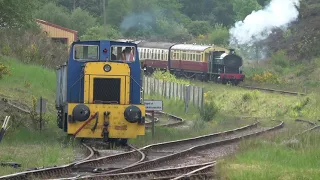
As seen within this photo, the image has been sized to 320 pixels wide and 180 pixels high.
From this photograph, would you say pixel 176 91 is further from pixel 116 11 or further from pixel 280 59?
pixel 116 11

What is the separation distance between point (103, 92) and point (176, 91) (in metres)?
20.7

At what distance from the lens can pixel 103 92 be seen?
20.4 m

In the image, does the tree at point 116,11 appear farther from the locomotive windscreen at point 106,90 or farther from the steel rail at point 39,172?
the steel rail at point 39,172

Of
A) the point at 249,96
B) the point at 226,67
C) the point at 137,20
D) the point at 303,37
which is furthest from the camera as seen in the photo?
the point at 137,20

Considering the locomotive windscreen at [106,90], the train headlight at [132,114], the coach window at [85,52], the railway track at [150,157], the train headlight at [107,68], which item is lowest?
the railway track at [150,157]

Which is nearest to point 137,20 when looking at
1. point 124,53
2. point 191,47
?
point 191,47

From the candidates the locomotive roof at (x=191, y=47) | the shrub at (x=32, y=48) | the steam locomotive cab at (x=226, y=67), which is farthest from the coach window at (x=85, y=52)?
the locomotive roof at (x=191, y=47)

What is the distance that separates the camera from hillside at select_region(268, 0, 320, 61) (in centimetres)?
5646

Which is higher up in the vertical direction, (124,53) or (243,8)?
(243,8)

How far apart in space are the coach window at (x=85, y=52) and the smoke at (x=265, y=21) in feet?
120

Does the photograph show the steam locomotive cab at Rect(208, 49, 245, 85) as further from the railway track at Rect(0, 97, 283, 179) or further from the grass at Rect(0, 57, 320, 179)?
the railway track at Rect(0, 97, 283, 179)

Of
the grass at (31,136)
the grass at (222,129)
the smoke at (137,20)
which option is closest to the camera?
the grass at (222,129)

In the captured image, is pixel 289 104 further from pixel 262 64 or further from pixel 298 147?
pixel 262 64

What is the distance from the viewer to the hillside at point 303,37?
56.5 metres
